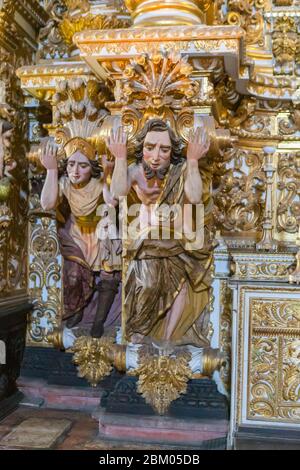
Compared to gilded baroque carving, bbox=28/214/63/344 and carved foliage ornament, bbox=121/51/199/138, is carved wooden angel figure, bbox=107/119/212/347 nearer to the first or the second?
carved foliage ornament, bbox=121/51/199/138

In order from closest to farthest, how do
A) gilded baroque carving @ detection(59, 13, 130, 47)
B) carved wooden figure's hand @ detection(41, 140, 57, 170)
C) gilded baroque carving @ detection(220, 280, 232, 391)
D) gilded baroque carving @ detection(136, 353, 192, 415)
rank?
gilded baroque carving @ detection(136, 353, 192, 415) < gilded baroque carving @ detection(220, 280, 232, 391) < carved wooden figure's hand @ detection(41, 140, 57, 170) < gilded baroque carving @ detection(59, 13, 130, 47)

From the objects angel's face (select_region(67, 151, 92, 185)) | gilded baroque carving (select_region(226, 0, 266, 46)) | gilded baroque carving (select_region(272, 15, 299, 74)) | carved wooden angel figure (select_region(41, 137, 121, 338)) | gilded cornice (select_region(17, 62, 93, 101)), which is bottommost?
carved wooden angel figure (select_region(41, 137, 121, 338))

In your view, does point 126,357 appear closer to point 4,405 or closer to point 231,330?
point 231,330

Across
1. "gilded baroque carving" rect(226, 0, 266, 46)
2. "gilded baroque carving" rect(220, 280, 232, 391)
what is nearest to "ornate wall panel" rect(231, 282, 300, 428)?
"gilded baroque carving" rect(220, 280, 232, 391)

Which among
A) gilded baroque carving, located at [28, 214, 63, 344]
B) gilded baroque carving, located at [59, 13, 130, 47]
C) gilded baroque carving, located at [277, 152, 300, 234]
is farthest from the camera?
gilded baroque carving, located at [28, 214, 63, 344]

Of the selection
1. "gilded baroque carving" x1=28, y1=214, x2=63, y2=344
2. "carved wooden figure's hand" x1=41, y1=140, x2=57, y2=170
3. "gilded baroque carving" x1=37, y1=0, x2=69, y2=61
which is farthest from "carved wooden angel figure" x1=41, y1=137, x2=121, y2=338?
"gilded baroque carving" x1=37, y1=0, x2=69, y2=61

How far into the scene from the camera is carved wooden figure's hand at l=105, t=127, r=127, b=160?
326 cm

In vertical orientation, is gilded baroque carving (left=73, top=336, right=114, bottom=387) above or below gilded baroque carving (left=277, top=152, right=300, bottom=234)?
below

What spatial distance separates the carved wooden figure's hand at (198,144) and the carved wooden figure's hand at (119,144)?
0.36m

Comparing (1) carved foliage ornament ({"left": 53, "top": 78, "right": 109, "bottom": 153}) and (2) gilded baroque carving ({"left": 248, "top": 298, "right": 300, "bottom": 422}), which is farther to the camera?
(1) carved foliage ornament ({"left": 53, "top": 78, "right": 109, "bottom": 153})

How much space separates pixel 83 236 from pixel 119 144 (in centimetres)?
99

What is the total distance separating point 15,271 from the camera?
422 cm

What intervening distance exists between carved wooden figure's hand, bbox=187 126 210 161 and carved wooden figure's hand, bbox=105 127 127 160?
1.18ft

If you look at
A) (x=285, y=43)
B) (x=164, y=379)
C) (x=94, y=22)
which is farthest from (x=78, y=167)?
(x=285, y=43)
